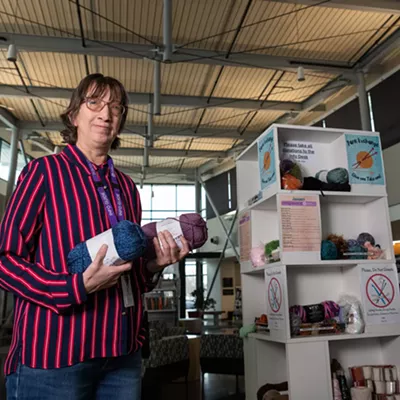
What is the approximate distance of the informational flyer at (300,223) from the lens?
281cm

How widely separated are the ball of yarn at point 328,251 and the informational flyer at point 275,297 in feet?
1.09

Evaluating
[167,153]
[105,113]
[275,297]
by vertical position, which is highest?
[167,153]

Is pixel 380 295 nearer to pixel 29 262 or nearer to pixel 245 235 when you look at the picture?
pixel 245 235

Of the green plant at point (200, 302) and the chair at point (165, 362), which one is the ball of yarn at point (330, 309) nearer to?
the chair at point (165, 362)

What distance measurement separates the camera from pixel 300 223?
2.86 m

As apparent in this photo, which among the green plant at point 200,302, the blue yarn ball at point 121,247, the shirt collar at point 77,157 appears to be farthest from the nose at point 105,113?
the green plant at point 200,302

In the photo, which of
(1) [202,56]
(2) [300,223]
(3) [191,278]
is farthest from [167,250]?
(3) [191,278]

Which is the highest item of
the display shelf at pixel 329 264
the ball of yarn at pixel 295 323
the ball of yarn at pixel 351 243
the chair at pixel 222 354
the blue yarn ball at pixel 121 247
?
the ball of yarn at pixel 351 243

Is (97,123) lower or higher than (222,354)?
higher

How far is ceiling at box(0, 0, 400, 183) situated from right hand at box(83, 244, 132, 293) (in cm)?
607

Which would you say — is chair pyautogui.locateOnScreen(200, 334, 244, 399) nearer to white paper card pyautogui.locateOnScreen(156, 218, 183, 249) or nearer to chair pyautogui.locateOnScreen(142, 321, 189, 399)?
chair pyautogui.locateOnScreen(142, 321, 189, 399)

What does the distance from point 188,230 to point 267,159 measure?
2125mm

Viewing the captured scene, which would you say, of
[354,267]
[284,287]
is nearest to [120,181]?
[284,287]

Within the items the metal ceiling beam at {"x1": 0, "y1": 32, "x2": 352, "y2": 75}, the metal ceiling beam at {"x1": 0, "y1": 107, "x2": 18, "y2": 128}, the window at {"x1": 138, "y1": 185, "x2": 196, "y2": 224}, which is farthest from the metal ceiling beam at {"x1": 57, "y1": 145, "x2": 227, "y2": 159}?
the metal ceiling beam at {"x1": 0, "y1": 32, "x2": 352, "y2": 75}
